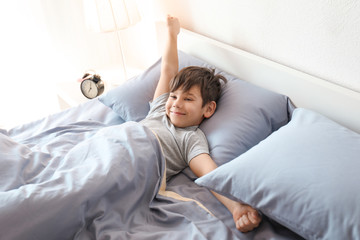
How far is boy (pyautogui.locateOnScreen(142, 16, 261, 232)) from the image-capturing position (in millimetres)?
1231

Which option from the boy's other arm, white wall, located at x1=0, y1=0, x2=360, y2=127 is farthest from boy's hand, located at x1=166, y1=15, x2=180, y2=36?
the boy's other arm

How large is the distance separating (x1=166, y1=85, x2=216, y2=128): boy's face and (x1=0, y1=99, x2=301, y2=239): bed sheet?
18 cm

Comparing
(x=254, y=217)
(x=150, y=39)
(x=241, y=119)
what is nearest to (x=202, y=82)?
(x=241, y=119)

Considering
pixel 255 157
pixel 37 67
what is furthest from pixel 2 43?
pixel 255 157

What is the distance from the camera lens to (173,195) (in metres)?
1.12

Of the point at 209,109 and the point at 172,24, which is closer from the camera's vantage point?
the point at 209,109

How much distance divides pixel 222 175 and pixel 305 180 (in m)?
0.23

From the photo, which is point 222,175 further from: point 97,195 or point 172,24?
point 172,24

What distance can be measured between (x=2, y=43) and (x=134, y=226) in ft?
5.51

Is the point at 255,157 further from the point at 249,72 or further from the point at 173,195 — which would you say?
the point at 249,72

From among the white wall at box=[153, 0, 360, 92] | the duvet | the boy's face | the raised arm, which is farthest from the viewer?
the raised arm

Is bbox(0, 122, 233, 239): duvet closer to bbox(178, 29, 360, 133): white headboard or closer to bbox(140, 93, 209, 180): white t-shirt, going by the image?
bbox(140, 93, 209, 180): white t-shirt

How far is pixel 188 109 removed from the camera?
→ 1.34 metres

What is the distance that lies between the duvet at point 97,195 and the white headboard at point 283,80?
1.73 feet
